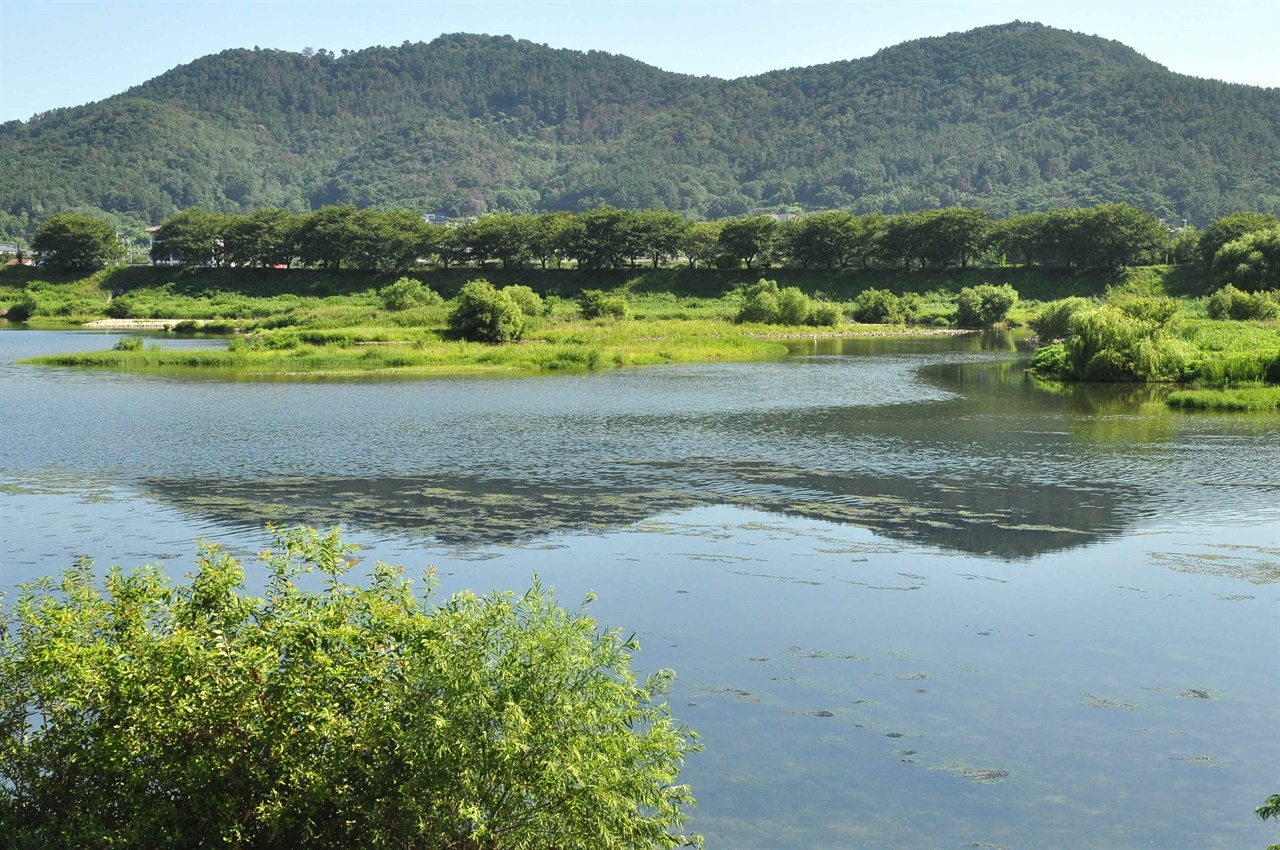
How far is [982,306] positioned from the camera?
10838 centimetres

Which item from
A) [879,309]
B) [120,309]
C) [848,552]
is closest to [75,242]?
[120,309]

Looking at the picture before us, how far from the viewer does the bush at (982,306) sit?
10800 centimetres

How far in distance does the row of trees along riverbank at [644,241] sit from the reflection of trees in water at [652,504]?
106846 mm

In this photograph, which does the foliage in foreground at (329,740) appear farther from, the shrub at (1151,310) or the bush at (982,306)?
the bush at (982,306)

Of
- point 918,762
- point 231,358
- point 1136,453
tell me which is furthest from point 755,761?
point 231,358

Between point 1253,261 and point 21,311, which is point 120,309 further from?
point 1253,261

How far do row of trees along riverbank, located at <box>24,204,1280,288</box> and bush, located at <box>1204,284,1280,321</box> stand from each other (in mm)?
40849

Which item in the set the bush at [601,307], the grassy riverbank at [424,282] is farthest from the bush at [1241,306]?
the bush at [601,307]

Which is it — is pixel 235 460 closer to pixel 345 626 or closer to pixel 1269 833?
pixel 345 626

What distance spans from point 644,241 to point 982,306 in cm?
4480

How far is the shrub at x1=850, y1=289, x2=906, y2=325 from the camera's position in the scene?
11294 centimetres

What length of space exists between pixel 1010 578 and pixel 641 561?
6.87 m

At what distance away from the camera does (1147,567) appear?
22016 millimetres

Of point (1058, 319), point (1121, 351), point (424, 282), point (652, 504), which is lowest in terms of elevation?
point (652, 504)
